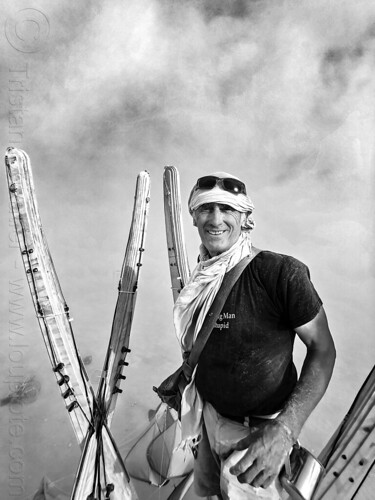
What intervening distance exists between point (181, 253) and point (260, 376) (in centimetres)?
226

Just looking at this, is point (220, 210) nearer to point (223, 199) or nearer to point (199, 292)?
point (223, 199)

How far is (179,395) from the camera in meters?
1.72

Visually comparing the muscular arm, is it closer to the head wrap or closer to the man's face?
the man's face

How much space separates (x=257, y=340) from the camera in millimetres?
1327

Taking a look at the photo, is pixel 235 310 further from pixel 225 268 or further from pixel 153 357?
pixel 153 357

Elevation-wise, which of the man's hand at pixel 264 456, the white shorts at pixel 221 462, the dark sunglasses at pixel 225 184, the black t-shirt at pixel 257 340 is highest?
the dark sunglasses at pixel 225 184

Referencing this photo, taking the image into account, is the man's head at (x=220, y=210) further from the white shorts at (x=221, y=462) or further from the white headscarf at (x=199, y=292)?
the white shorts at (x=221, y=462)

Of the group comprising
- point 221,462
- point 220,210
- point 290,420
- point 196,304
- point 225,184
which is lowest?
point 221,462

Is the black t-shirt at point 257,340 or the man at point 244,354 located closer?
the man at point 244,354

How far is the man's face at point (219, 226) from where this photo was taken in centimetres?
152

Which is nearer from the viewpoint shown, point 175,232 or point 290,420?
point 290,420

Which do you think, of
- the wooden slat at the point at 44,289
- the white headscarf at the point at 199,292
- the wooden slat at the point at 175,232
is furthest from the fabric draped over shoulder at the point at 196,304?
the wooden slat at the point at 175,232

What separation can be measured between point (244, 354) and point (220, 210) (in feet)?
2.49

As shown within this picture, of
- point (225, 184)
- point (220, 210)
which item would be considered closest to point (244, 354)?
point (220, 210)
